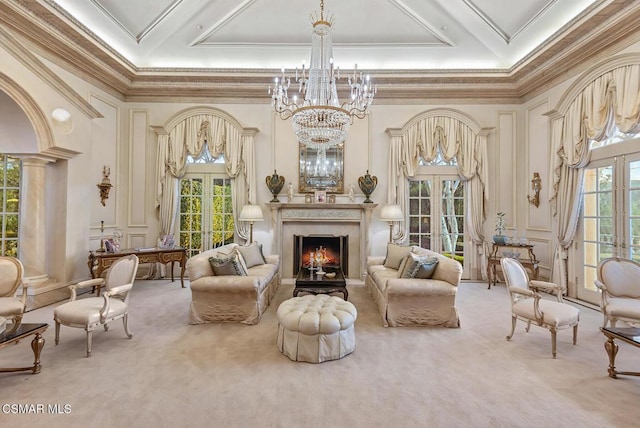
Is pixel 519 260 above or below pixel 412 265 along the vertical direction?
below

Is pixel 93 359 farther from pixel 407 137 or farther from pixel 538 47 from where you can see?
pixel 538 47

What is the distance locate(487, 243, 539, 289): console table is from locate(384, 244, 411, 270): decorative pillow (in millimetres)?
1997

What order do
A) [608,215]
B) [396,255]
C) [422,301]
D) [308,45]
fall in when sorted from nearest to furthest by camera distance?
1. [422,301]
2. [608,215]
3. [396,255]
4. [308,45]

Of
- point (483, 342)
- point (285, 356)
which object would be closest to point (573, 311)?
point (483, 342)

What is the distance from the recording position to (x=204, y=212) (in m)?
6.88

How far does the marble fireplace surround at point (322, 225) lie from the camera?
21.2 ft

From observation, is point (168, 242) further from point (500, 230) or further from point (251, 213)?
point (500, 230)

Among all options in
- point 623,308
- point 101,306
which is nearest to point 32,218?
point 101,306

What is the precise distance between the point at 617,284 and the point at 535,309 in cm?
136

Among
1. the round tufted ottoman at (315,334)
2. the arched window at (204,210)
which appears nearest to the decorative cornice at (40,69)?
the arched window at (204,210)

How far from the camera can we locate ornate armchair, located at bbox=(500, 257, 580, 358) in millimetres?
3172

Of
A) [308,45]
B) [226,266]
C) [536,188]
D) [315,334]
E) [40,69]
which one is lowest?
[315,334]

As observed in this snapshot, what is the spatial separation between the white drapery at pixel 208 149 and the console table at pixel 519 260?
4.95 meters

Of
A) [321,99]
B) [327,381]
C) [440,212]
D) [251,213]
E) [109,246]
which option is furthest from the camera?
[440,212]
